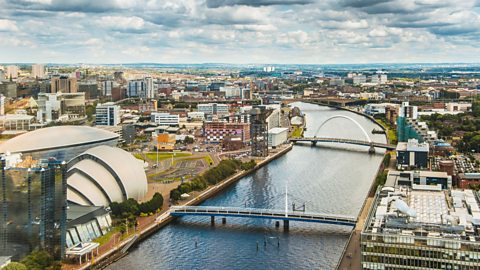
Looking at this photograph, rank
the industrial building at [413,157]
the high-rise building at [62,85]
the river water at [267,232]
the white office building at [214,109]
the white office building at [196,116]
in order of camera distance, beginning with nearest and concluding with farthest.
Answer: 1. the river water at [267,232]
2. the industrial building at [413,157]
3. the high-rise building at [62,85]
4. the white office building at [196,116]
5. the white office building at [214,109]

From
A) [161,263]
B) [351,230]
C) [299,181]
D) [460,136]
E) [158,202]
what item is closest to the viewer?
[161,263]

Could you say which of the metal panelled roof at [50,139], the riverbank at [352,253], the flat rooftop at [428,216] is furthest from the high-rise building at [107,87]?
the flat rooftop at [428,216]

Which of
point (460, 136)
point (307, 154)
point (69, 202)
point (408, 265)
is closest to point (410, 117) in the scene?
point (460, 136)

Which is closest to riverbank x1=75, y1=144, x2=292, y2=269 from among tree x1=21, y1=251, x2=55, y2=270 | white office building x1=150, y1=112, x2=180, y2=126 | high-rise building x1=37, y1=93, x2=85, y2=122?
tree x1=21, y1=251, x2=55, y2=270

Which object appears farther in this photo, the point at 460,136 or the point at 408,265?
the point at 460,136

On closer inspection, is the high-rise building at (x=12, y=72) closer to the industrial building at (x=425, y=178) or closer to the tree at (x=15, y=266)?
the industrial building at (x=425, y=178)

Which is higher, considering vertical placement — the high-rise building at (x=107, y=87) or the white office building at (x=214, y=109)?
the high-rise building at (x=107, y=87)

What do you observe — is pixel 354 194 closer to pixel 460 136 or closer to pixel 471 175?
pixel 471 175

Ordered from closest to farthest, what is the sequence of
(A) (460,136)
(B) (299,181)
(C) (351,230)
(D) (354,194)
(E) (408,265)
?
(E) (408,265)
(C) (351,230)
(D) (354,194)
(B) (299,181)
(A) (460,136)
